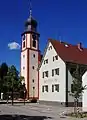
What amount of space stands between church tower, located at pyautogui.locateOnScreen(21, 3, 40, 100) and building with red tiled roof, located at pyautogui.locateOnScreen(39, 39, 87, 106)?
1620 cm

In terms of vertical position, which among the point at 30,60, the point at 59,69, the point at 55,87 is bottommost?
the point at 55,87

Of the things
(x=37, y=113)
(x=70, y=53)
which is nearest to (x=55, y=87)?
(x=70, y=53)

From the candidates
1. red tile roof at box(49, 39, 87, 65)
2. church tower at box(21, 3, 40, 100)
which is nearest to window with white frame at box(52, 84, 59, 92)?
red tile roof at box(49, 39, 87, 65)

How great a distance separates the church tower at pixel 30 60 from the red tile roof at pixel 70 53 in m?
19.1

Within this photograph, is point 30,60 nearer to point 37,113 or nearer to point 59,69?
point 59,69

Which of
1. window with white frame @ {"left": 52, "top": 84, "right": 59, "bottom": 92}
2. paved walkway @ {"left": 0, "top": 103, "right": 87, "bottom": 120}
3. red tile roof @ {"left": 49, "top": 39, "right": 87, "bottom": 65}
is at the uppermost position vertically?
red tile roof @ {"left": 49, "top": 39, "right": 87, "bottom": 65}

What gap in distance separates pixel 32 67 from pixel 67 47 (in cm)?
2066

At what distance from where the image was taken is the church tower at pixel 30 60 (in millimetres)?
72500

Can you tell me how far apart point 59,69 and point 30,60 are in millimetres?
24565

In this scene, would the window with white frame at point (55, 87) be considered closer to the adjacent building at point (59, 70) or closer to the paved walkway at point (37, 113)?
the adjacent building at point (59, 70)

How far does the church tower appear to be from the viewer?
72500 millimetres

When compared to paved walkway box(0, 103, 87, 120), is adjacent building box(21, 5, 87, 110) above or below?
above

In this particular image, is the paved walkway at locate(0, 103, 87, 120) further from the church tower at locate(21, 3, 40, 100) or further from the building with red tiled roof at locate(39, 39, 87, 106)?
the church tower at locate(21, 3, 40, 100)

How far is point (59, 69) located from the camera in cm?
4956
